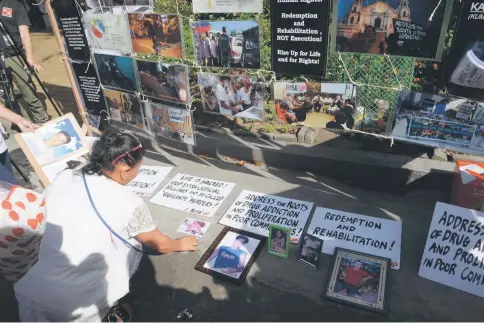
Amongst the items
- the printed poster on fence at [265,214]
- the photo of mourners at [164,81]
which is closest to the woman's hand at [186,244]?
the printed poster on fence at [265,214]

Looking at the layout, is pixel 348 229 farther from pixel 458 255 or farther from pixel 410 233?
pixel 458 255

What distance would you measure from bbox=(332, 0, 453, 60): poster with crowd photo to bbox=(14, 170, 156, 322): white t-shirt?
222 cm

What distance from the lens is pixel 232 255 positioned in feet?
10.2

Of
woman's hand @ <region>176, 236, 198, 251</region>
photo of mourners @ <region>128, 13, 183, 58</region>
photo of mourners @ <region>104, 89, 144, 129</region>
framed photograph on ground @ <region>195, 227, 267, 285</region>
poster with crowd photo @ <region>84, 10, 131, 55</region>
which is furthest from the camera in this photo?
photo of mourners @ <region>104, 89, 144, 129</region>

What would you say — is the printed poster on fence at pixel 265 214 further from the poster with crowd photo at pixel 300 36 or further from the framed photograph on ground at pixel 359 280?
the poster with crowd photo at pixel 300 36

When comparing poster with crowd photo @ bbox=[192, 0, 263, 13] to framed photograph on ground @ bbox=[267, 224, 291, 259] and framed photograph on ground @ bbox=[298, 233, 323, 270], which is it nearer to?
framed photograph on ground @ bbox=[267, 224, 291, 259]

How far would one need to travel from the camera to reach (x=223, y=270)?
3.01 m

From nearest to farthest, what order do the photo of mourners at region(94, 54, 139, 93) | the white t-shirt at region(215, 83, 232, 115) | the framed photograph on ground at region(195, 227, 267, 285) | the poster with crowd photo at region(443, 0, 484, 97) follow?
the poster with crowd photo at region(443, 0, 484, 97) < the framed photograph on ground at region(195, 227, 267, 285) < the white t-shirt at region(215, 83, 232, 115) < the photo of mourners at region(94, 54, 139, 93)

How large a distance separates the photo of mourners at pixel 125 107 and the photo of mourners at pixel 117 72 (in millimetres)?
104

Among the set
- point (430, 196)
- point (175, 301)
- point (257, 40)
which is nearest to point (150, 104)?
point (257, 40)

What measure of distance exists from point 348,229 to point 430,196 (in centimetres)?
115

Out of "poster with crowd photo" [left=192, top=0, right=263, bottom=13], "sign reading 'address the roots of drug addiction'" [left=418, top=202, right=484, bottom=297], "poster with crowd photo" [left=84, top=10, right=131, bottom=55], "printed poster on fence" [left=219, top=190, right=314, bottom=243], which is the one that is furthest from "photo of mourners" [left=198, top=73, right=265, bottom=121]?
"sign reading 'address the roots of drug addiction'" [left=418, top=202, right=484, bottom=297]

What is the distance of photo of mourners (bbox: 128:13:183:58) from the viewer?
142 inches

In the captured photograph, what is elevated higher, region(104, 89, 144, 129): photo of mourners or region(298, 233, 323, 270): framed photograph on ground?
region(104, 89, 144, 129): photo of mourners
